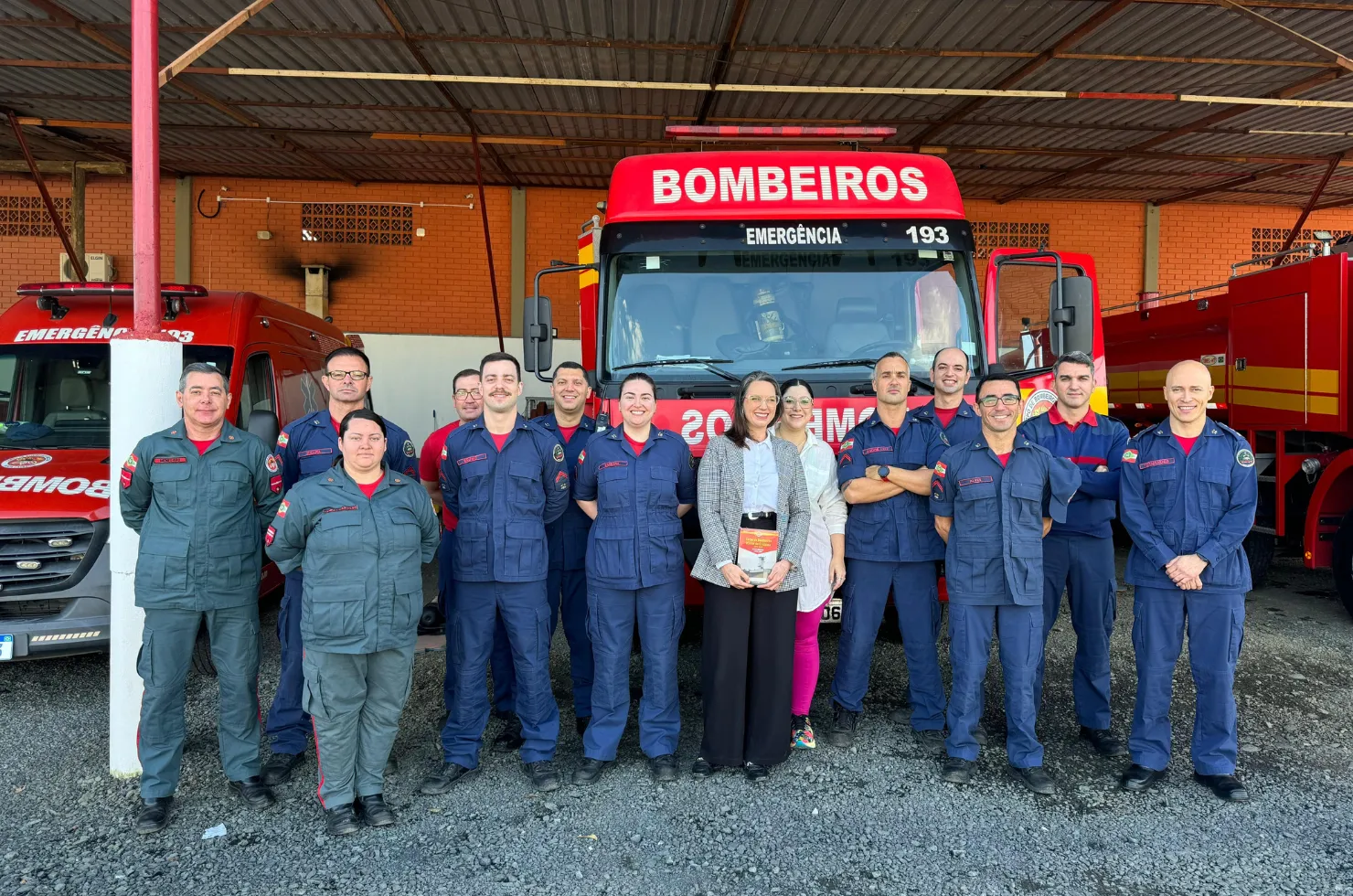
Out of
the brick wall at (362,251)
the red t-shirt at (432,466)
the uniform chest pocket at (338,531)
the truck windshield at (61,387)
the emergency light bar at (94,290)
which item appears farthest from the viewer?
the brick wall at (362,251)

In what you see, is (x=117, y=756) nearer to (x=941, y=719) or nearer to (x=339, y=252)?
(x=941, y=719)

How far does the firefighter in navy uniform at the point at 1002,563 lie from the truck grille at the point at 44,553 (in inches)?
172

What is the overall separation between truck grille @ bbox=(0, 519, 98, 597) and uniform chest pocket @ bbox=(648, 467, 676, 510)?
3047 millimetres

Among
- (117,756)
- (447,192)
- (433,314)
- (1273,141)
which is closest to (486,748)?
(117,756)

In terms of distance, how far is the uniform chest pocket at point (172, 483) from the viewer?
10.8 ft

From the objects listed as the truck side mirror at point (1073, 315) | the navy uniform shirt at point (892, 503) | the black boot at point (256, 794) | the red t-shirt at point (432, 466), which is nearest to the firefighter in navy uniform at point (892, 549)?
the navy uniform shirt at point (892, 503)

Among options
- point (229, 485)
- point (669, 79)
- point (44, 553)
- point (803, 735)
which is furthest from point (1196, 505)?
point (669, 79)

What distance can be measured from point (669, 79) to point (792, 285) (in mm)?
5089

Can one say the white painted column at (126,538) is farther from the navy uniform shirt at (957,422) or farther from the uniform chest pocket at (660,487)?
the navy uniform shirt at (957,422)

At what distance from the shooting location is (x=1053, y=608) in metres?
4.02

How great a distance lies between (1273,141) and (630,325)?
995 centimetres

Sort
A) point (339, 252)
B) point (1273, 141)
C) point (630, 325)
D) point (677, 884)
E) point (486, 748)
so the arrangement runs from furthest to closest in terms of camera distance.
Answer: point (339, 252)
point (1273, 141)
point (630, 325)
point (486, 748)
point (677, 884)

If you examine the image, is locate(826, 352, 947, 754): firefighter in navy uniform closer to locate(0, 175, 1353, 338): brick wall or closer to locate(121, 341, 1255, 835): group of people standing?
locate(121, 341, 1255, 835): group of people standing

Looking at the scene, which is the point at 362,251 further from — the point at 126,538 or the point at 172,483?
the point at 172,483
